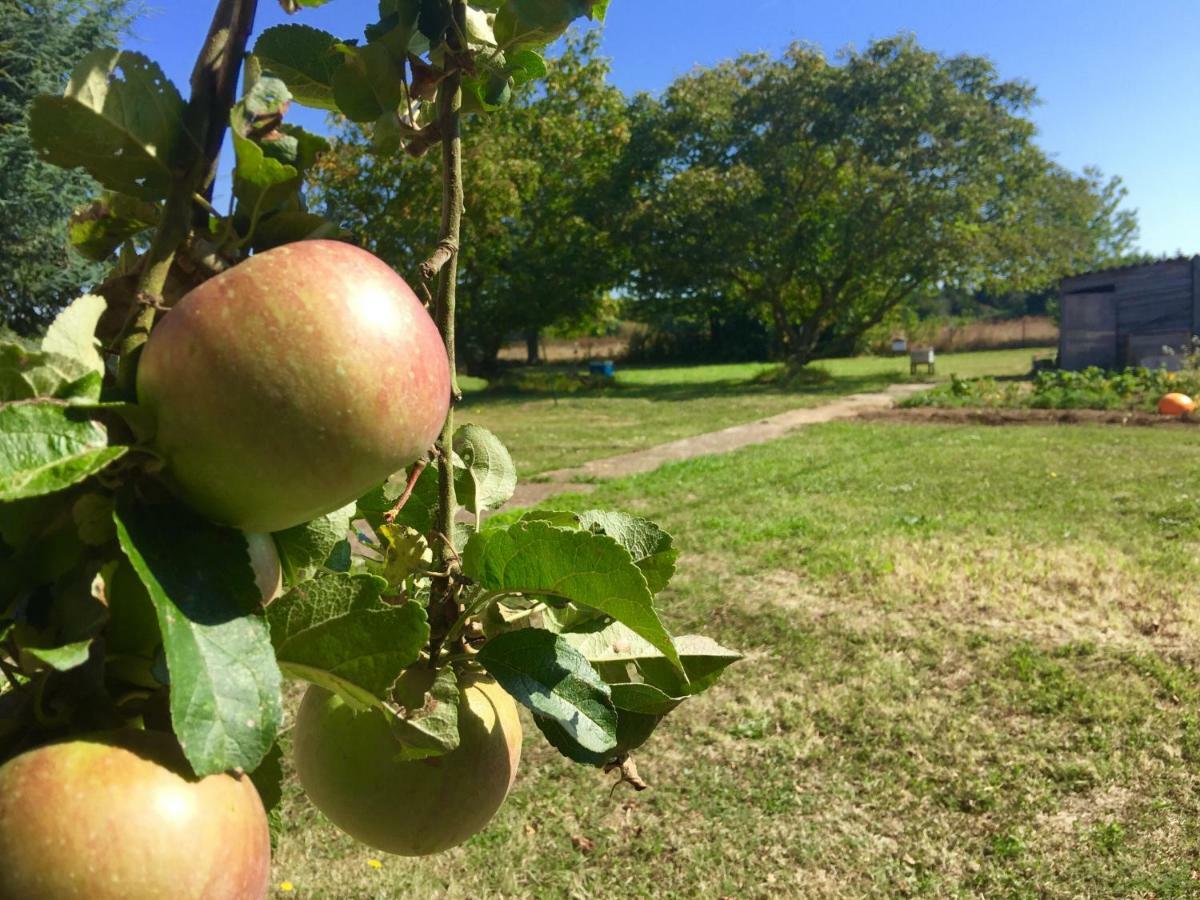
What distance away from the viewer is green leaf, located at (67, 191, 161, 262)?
1.80ft

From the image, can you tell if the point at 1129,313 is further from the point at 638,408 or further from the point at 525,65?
the point at 525,65

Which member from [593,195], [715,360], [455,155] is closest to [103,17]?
[593,195]

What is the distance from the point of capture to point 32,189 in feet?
31.9

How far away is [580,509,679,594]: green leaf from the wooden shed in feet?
66.6

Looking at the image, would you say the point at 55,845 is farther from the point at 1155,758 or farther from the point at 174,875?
the point at 1155,758

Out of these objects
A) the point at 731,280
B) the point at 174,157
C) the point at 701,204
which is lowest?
the point at 174,157

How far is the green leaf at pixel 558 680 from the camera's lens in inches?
25.4

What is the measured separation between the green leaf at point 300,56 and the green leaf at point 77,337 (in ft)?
0.85

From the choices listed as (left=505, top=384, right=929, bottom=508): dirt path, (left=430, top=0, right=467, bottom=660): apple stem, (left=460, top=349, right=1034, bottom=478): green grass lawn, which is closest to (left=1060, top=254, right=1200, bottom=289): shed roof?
(left=460, top=349, right=1034, bottom=478): green grass lawn

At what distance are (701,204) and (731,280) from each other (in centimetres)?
323

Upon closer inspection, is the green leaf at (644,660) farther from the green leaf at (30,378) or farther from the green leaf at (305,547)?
the green leaf at (30,378)

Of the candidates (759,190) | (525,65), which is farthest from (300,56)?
(759,190)

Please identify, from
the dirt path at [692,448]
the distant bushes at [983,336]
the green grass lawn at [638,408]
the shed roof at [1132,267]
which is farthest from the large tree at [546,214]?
the distant bushes at [983,336]

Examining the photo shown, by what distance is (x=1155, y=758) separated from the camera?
11.0 ft
